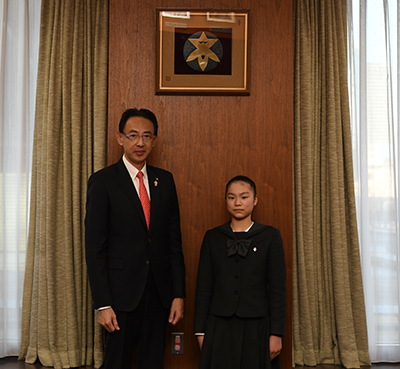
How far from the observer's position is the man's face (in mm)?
1855

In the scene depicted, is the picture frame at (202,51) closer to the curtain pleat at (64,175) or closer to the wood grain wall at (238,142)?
the wood grain wall at (238,142)

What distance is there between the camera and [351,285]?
2.54 metres

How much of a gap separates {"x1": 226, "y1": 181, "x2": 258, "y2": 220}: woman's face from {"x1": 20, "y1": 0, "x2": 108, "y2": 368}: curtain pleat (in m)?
0.97

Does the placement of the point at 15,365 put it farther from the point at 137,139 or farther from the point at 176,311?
the point at 137,139

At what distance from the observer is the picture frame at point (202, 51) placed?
7.09 feet

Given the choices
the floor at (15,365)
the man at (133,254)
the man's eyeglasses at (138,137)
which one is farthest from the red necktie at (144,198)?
the floor at (15,365)

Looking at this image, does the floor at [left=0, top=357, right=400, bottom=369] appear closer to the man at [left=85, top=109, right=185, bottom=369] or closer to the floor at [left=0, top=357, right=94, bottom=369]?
the floor at [left=0, top=357, right=94, bottom=369]

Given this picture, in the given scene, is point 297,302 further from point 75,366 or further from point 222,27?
point 222,27

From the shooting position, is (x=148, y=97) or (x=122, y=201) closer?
(x=122, y=201)

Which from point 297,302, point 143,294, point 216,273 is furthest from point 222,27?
point 297,302

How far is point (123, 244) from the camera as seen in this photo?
179cm

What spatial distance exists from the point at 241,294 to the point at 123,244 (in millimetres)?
641

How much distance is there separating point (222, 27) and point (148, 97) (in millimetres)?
599

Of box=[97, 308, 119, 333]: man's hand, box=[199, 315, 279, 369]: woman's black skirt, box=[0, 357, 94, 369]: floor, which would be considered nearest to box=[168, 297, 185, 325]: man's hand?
box=[199, 315, 279, 369]: woman's black skirt
